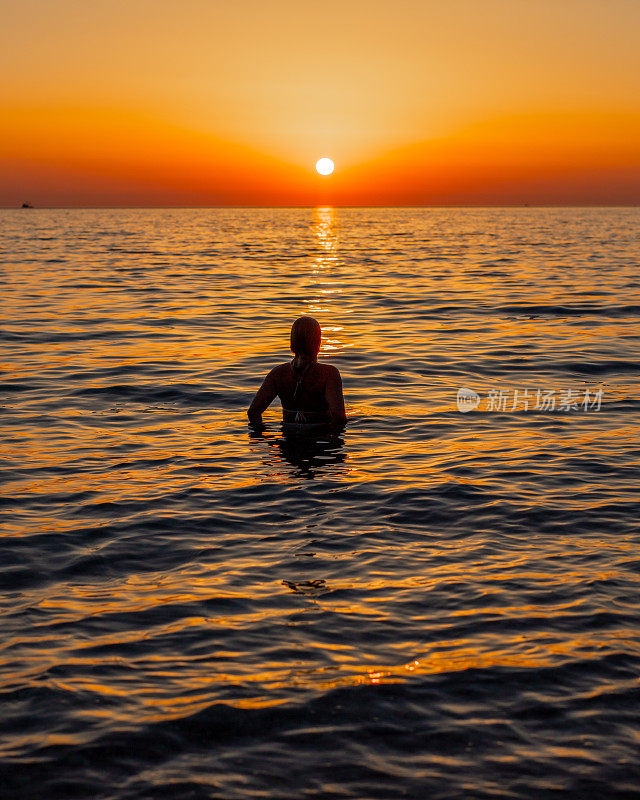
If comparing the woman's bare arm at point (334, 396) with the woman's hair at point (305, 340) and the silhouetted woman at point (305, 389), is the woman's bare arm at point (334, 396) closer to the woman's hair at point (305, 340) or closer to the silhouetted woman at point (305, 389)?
the silhouetted woman at point (305, 389)

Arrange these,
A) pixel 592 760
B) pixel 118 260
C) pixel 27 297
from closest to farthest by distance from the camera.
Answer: pixel 592 760, pixel 27 297, pixel 118 260

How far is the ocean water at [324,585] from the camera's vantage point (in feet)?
14.9

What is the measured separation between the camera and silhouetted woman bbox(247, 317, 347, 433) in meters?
10.6

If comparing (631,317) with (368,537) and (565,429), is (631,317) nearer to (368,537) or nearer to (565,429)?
(565,429)

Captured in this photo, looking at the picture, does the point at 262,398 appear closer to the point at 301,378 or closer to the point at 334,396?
the point at 301,378

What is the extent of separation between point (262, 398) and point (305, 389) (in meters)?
0.62

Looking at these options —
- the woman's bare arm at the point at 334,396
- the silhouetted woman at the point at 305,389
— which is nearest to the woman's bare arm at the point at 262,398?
the silhouetted woman at the point at 305,389

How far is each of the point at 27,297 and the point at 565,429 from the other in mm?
20788

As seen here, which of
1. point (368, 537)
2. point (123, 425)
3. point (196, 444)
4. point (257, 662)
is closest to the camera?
point (257, 662)

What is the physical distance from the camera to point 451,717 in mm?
4859

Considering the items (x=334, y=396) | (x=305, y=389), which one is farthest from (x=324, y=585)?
(x=305, y=389)

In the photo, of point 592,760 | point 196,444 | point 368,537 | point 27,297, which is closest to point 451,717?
point 592,760

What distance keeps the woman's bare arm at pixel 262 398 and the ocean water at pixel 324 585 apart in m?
0.32

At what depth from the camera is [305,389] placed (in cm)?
1109
